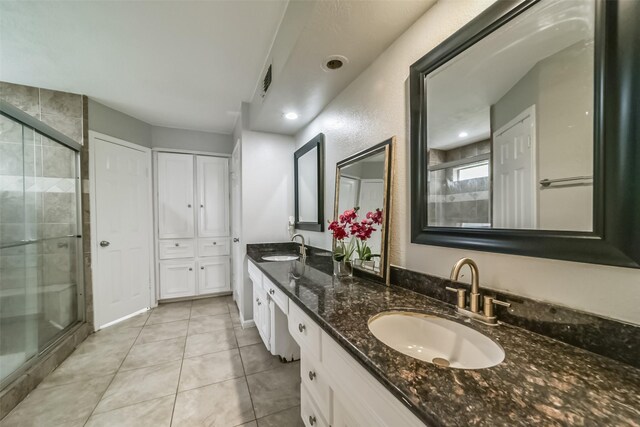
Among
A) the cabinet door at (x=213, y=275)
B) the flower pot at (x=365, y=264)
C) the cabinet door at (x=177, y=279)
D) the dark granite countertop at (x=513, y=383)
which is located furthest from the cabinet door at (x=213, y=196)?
the dark granite countertop at (x=513, y=383)

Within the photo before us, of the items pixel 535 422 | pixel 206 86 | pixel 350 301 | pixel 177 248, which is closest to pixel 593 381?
pixel 535 422

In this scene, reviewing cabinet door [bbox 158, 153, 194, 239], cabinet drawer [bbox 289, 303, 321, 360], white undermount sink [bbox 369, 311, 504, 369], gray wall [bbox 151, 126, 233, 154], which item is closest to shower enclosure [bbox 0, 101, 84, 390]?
cabinet door [bbox 158, 153, 194, 239]

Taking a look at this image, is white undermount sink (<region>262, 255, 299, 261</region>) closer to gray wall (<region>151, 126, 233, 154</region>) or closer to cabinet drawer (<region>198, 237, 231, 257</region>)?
cabinet drawer (<region>198, 237, 231, 257</region>)

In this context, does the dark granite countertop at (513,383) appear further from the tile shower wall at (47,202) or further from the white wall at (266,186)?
the tile shower wall at (47,202)

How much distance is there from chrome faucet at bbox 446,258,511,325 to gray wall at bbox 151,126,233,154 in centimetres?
370

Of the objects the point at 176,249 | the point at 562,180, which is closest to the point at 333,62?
the point at 562,180

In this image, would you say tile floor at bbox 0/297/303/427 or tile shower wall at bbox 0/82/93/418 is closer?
tile floor at bbox 0/297/303/427

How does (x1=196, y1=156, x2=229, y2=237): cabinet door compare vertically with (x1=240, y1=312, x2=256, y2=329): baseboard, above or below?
above

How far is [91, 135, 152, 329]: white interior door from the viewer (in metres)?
2.68

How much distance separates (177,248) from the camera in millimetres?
3502

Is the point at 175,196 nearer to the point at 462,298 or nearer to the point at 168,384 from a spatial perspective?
the point at 168,384

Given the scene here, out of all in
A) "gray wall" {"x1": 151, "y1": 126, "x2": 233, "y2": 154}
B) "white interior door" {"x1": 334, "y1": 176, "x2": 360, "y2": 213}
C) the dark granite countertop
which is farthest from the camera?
"gray wall" {"x1": 151, "y1": 126, "x2": 233, "y2": 154}

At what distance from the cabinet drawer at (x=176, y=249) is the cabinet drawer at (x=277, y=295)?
2.21 meters

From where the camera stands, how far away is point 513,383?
54 centimetres
